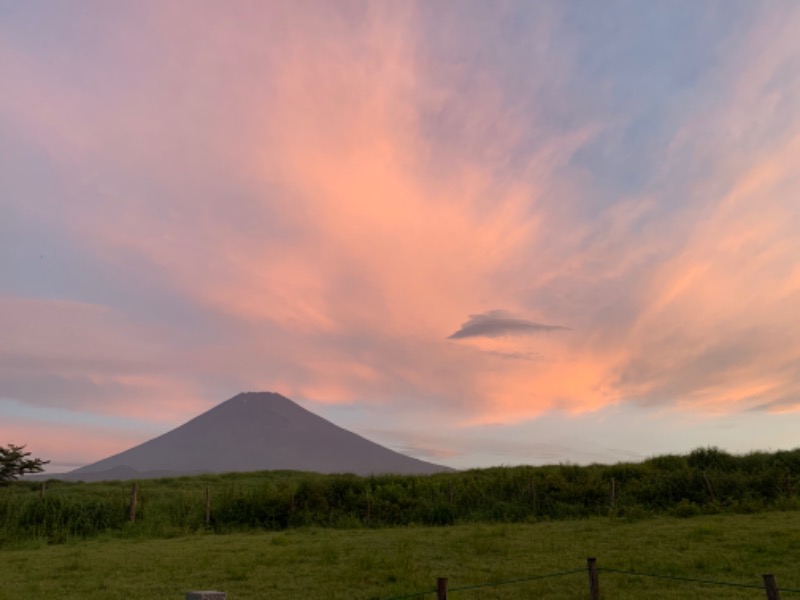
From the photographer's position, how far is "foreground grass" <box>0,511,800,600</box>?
16.5 metres

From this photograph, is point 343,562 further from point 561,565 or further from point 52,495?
point 52,495

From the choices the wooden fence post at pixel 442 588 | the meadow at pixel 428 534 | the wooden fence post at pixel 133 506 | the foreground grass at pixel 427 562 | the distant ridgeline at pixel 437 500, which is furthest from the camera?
the wooden fence post at pixel 133 506

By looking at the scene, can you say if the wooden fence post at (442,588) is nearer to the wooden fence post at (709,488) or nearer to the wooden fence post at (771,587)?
the wooden fence post at (771,587)

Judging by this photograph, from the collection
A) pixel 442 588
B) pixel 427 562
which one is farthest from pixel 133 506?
pixel 442 588

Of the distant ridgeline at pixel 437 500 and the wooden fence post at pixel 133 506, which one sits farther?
the wooden fence post at pixel 133 506

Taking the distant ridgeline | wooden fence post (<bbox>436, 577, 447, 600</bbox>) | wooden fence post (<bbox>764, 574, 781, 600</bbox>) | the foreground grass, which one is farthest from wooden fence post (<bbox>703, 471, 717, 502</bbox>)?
wooden fence post (<bbox>436, 577, 447, 600</bbox>)

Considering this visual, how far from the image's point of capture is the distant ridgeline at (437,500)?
32062mm

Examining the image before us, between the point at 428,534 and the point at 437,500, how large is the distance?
9.09 metres

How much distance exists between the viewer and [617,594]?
15.5 meters

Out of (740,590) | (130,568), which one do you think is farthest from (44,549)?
(740,590)

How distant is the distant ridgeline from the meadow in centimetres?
11

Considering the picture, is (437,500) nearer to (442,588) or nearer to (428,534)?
Answer: (428,534)

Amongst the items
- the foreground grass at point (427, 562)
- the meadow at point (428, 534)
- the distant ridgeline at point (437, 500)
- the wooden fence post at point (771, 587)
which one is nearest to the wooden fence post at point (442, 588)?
the wooden fence post at point (771, 587)

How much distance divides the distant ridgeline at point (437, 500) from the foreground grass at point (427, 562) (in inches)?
190
